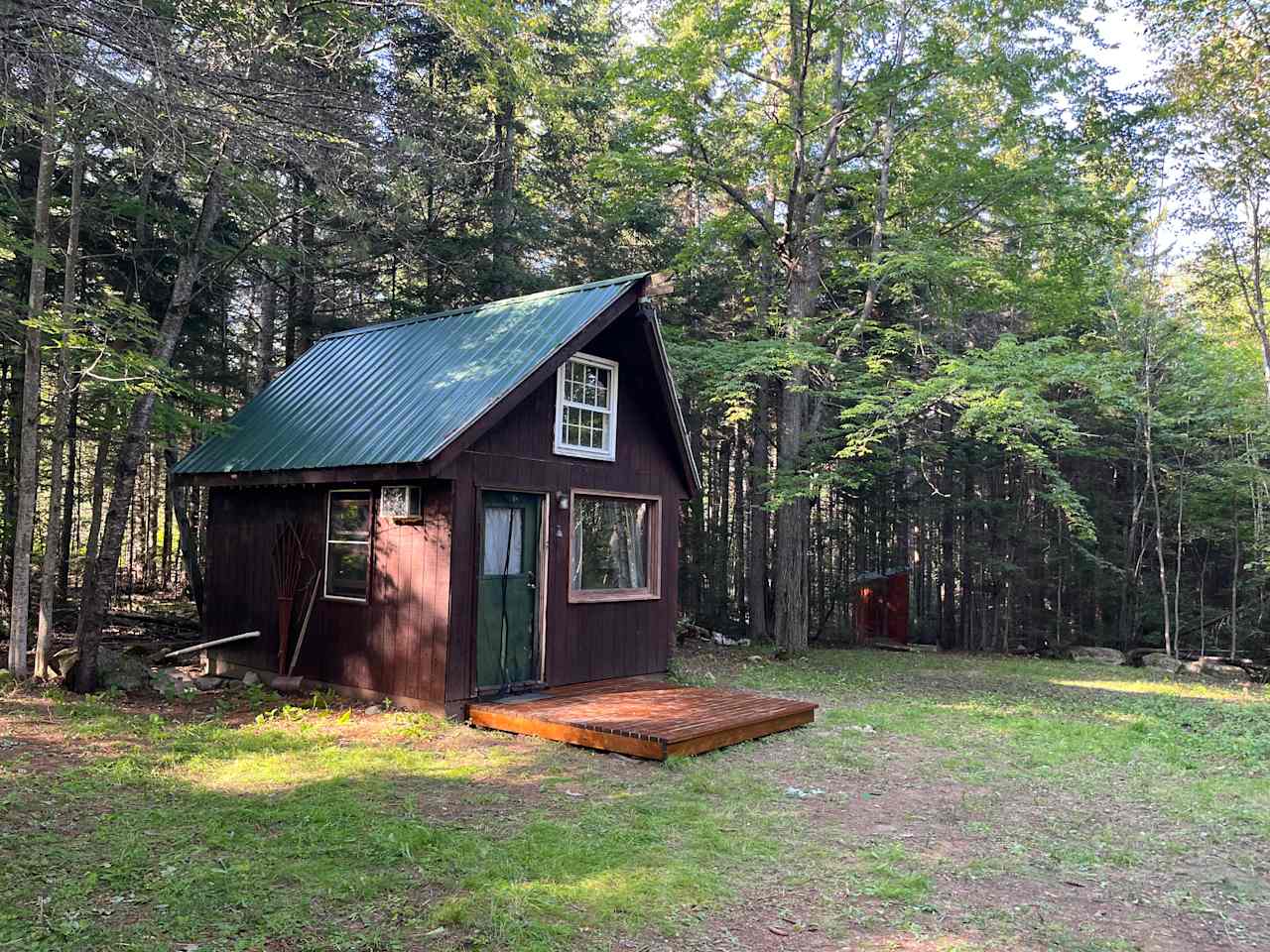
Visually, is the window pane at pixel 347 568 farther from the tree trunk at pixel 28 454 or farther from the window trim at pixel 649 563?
the tree trunk at pixel 28 454

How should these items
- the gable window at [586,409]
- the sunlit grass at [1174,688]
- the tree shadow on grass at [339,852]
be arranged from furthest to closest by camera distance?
the sunlit grass at [1174,688], the gable window at [586,409], the tree shadow on grass at [339,852]

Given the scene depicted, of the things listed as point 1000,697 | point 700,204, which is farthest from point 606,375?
point 700,204

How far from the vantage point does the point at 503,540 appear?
862 cm

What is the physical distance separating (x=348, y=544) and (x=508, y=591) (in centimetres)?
184

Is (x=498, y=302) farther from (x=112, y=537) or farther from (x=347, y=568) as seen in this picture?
(x=112, y=537)

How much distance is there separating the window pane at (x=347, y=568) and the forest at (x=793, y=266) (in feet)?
7.02

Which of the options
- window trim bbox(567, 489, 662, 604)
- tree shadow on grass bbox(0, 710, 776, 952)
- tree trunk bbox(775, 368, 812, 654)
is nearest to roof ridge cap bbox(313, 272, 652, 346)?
window trim bbox(567, 489, 662, 604)

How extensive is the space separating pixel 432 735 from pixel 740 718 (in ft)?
8.90

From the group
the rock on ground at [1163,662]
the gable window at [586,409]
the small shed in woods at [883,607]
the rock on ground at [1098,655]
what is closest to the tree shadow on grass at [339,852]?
the gable window at [586,409]

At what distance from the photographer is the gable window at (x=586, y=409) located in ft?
30.2

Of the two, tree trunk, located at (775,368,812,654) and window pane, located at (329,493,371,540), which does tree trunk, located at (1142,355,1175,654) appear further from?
window pane, located at (329,493,371,540)

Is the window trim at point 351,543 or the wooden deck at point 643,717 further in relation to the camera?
the window trim at point 351,543

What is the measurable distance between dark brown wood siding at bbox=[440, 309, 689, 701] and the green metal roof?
1.43ft

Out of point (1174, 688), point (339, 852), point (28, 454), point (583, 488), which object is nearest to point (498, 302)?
point (583, 488)
